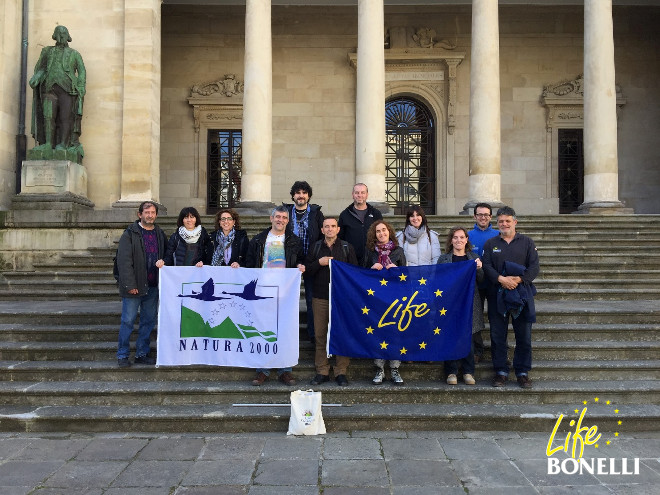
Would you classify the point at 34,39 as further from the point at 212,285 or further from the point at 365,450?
the point at 365,450

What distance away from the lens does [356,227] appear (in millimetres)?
7180

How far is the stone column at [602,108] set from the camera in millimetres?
13523

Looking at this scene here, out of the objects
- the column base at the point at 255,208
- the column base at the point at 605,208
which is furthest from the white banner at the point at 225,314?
the column base at the point at 605,208

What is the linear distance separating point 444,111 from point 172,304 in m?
13.4

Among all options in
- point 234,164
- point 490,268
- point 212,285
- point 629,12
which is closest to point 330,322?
point 212,285

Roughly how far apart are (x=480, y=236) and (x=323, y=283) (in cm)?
212

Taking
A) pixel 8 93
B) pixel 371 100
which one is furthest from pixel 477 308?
pixel 8 93

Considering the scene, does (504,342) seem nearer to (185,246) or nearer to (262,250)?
(262,250)

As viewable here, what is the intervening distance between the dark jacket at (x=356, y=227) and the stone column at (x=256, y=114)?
617 centimetres

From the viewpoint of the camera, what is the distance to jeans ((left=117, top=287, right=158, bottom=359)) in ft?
22.0

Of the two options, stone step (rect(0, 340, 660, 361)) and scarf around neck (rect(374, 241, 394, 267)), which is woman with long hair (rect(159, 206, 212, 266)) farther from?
scarf around neck (rect(374, 241, 394, 267))

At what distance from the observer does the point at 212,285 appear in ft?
21.9

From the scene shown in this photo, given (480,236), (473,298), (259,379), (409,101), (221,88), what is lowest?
(259,379)

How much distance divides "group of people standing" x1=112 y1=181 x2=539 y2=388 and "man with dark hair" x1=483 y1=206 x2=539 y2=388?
1 cm
